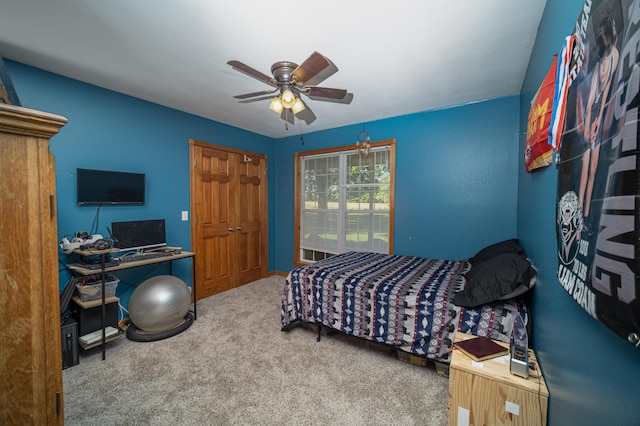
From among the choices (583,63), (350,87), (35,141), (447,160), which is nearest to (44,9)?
(35,141)

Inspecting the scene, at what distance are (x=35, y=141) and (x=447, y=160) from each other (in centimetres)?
362

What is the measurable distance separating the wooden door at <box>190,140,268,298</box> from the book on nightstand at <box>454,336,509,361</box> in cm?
333

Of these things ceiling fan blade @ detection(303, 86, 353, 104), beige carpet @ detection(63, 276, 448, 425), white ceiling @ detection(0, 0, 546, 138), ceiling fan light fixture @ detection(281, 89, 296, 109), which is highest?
white ceiling @ detection(0, 0, 546, 138)

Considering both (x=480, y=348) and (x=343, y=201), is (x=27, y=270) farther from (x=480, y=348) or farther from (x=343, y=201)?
(x=343, y=201)

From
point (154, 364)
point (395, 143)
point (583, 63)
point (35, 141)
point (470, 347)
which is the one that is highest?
point (395, 143)

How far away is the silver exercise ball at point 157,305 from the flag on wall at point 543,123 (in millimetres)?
3203

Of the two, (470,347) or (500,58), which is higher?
(500,58)

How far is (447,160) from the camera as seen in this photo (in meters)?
3.35

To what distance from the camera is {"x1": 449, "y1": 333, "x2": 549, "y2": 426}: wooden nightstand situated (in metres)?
1.28

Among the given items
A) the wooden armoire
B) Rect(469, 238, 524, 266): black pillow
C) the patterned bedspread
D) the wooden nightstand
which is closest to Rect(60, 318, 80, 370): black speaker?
the patterned bedspread

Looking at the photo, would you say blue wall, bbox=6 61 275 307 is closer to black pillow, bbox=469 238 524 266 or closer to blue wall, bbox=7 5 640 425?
blue wall, bbox=7 5 640 425

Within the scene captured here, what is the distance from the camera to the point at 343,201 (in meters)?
4.28

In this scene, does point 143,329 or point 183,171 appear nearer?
point 143,329

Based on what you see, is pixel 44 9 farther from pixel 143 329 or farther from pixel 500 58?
pixel 500 58
